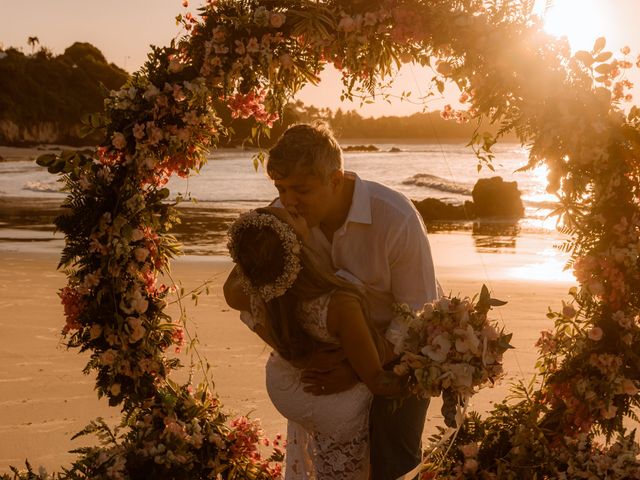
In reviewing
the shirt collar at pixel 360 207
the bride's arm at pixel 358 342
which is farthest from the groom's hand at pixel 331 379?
the shirt collar at pixel 360 207

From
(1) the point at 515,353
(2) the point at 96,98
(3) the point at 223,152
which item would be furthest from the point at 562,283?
(2) the point at 96,98

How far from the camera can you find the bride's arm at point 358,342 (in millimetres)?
3662

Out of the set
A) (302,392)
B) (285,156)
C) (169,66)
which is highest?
(169,66)

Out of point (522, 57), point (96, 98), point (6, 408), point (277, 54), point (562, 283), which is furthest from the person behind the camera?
point (96, 98)

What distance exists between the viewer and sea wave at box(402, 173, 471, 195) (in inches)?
1335

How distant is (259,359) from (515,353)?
2.46m

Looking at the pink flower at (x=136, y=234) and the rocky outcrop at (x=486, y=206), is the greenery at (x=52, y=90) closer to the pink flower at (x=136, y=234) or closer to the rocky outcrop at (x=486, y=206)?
the rocky outcrop at (x=486, y=206)

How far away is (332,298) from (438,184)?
33366 millimetres

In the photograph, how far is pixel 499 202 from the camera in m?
23.6

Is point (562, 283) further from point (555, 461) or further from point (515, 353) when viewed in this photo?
point (555, 461)

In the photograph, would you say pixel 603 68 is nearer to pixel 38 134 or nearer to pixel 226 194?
pixel 226 194

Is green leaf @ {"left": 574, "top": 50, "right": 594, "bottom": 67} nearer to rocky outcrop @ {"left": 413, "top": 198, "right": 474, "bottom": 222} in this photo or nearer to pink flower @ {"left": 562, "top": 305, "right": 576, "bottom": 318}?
pink flower @ {"left": 562, "top": 305, "right": 576, "bottom": 318}

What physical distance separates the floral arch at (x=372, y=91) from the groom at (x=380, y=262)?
2.59 ft

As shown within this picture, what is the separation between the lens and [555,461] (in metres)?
4.56
